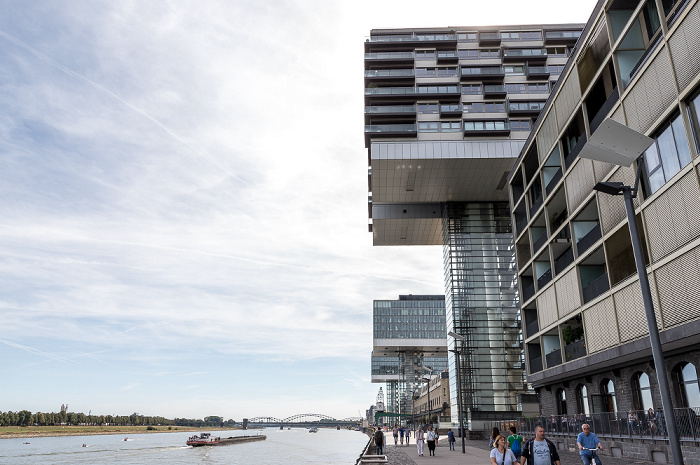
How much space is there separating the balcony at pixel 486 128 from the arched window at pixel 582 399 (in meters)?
30.7

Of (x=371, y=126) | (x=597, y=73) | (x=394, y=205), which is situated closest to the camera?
(x=597, y=73)

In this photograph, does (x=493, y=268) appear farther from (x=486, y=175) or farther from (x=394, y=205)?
(x=394, y=205)

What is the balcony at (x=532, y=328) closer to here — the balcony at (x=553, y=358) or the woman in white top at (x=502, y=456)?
the balcony at (x=553, y=358)

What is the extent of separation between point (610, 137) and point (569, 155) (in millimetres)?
21002

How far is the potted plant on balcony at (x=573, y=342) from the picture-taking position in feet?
89.6

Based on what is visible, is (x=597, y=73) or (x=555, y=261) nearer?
(x=597, y=73)

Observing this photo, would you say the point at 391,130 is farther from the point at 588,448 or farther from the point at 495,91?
the point at 588,448

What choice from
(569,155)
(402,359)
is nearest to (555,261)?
(569,155)

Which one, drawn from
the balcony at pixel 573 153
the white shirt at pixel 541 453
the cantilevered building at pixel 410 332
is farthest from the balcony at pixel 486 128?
the cantilevered building at pixel 410 332

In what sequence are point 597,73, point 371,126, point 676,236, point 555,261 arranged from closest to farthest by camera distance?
point 676,236 → point 597,73 → point 555,261 → point 371,126

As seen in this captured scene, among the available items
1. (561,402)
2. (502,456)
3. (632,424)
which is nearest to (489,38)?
(561,402)

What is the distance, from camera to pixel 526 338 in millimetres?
38062

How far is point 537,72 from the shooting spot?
185ft

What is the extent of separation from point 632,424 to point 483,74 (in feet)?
142
